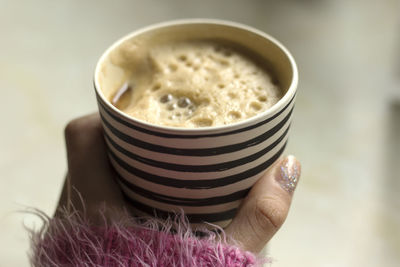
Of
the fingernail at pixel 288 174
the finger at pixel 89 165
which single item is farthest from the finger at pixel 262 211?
the finger at pixel 89 165

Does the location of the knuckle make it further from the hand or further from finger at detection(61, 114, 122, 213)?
finger at detection(61, 114, 122, 213)

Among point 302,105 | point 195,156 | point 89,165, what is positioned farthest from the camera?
point 302,105

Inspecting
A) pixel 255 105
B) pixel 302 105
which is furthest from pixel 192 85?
pixel 302 105

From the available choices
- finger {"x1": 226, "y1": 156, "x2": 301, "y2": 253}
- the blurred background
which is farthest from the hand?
the blurred background

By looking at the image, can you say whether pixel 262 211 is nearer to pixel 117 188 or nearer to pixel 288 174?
pixel 288 174

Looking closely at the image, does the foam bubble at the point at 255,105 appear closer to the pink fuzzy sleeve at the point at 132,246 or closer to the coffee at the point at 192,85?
the coffee at the point at 192,85

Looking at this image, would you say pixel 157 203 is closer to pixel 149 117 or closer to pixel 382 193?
pixel 149 117
